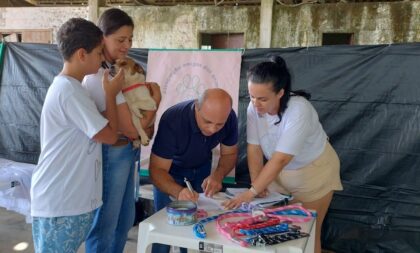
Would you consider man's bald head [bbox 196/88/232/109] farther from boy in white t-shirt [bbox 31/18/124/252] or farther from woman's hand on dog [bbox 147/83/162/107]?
boy in white t-shirt [bbox 31/18/124/252]

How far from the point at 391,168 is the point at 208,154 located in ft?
4.69

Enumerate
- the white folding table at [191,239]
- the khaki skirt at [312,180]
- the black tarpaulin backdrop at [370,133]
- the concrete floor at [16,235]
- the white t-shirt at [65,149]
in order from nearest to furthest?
1. the white folding table at [191,239]
2. the white t-shirt at [65,149]
3. the khaki skirt at [312,180]
4. the black tarpaulin backdrop at [370,133]
5. the concrete floor at [16,235]

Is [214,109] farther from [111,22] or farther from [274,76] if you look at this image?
[111,22]

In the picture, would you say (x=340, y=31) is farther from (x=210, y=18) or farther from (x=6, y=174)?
(x=6, y=174)

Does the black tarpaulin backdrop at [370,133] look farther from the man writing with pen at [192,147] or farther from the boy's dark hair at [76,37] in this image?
the boy's dark hair at [76,37]

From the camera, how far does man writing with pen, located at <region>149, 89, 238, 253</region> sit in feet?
4.82

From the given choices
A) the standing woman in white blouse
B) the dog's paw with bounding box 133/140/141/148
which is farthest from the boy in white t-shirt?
the standing woman in white blouse

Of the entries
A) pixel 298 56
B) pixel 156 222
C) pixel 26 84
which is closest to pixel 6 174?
pixel 26 84

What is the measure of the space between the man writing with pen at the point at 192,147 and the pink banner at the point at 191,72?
1.17m

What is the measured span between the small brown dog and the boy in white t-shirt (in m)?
0.13

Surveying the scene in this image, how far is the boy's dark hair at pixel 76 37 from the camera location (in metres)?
1.29

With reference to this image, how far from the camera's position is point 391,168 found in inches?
97.9

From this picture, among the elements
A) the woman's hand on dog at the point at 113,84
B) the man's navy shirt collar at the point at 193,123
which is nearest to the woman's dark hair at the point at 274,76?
the man's navy shirt collar at the point at 193,123

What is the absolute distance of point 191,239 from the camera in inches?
45.0
